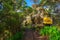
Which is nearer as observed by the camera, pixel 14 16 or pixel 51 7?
pixel 14 16

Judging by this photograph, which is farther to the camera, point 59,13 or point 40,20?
point 59,13

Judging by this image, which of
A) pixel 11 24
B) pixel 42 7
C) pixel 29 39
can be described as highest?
pixel 42 7

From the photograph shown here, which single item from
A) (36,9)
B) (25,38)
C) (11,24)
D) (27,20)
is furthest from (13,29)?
(36,9)

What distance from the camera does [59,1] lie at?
22.0 m

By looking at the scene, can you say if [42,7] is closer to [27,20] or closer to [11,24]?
[27,20]

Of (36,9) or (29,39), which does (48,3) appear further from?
(29,39)

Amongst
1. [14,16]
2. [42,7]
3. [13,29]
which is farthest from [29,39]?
[42,7]

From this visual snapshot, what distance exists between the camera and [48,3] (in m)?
21.8

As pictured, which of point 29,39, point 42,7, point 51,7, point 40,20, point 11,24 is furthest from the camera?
point 51,7

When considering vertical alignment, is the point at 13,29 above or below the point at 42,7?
below

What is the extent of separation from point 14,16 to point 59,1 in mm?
9578

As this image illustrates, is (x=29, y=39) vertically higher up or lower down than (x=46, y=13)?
lower down

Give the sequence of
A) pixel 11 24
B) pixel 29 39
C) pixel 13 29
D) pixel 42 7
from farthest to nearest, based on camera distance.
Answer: pixel 42 7, pixel 13 29, pixel 11 24, pixel 29 39

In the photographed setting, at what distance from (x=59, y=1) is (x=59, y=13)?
1263 millimetres
